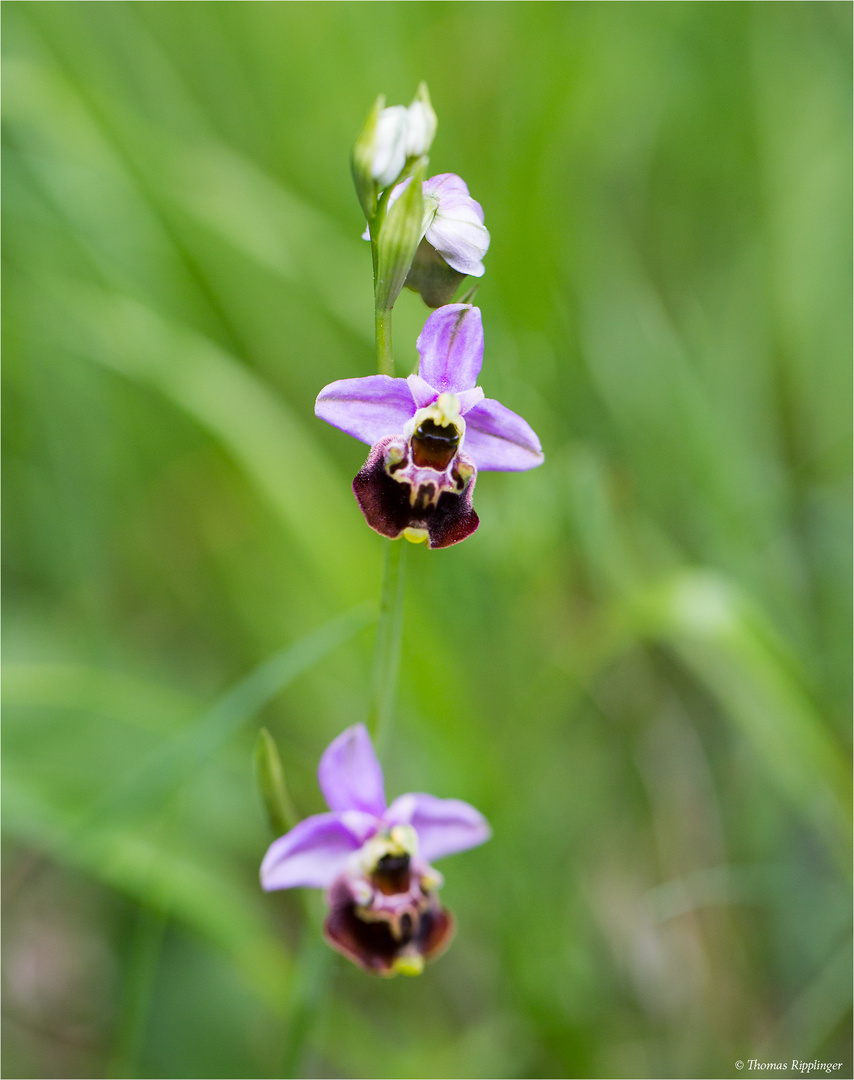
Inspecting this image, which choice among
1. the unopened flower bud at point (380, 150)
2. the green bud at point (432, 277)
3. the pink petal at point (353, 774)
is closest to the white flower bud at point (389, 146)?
the unopened flower bud at point (380, 150)

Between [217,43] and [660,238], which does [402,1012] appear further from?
[217,43]

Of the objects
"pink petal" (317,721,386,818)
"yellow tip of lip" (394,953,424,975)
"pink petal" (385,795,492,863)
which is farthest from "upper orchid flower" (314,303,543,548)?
"yellow tip of lip" (394,953,424,975)

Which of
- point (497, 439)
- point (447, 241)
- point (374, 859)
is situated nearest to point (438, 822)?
point (374, 859)

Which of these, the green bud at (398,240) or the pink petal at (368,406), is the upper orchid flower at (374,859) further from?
the green bud at (398,240)

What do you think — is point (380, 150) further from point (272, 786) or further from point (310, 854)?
point (310, 854)

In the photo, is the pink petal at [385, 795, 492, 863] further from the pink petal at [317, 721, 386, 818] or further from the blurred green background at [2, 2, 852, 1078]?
the blurred green background at [2, 2, 852, 1078]

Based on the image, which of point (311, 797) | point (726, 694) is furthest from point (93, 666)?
point (726, 694)

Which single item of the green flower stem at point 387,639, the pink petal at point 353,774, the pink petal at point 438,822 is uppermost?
the green flower stem at point 387,639
